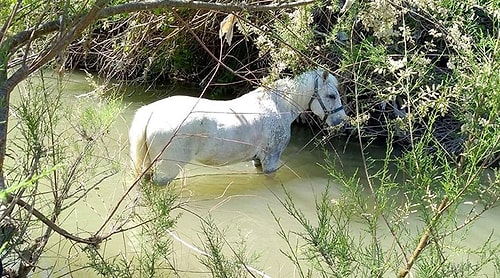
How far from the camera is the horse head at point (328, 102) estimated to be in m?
6.48

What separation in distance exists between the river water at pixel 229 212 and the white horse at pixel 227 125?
0.20 m

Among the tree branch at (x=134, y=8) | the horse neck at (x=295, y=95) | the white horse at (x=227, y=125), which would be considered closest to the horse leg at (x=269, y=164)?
the white horse at (x=227, y=125)

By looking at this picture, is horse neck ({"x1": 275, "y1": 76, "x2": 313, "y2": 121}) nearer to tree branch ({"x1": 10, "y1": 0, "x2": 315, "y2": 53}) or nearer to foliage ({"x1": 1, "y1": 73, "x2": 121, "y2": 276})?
foliage ({"x1": 1, "y1": 73, "x2": 121, "y2": 276})

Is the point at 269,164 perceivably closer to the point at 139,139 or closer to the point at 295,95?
the point at 295,95

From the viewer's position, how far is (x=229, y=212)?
5398mm

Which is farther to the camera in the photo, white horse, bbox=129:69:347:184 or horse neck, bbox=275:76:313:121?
horse neck, bbox=275:76:313:121

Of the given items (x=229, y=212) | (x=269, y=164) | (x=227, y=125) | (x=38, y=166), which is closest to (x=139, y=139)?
(x=227, y=125)

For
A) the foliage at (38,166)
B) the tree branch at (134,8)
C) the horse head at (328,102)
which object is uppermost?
the tree branch at (134,8)

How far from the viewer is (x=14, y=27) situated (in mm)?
2604

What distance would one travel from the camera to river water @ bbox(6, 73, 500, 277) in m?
4.19

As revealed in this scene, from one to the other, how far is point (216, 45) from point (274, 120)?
3084mm

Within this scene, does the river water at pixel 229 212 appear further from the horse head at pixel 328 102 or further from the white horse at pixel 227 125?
the horse head at pixel 328 102

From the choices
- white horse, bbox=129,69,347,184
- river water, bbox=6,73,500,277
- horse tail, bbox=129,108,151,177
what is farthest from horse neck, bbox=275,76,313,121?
horse tail, bbox=129,108,151,177

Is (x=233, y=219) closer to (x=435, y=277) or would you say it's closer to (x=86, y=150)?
(x=86, y=150)
